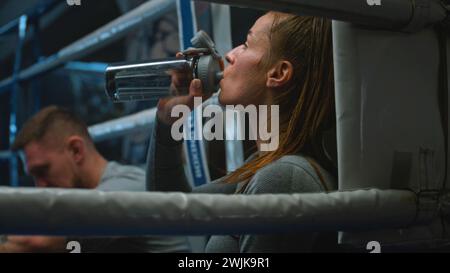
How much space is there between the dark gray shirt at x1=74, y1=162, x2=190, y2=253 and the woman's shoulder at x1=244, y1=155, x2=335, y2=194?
0.22 m

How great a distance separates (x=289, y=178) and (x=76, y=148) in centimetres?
56

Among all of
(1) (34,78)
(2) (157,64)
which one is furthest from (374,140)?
(1) (34,78)

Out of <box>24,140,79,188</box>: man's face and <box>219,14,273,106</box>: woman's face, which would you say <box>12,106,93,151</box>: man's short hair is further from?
<box>219,14,273,106</box>: woman's face

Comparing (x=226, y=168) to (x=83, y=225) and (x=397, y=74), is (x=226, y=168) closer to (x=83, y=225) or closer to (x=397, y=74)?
(x=397, y=74)

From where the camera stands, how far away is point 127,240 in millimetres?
864

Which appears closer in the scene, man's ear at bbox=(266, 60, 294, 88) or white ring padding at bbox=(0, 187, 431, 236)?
white ring padding at bbox=(0, 187, 431, 236)

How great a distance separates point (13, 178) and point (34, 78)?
32 centimetres

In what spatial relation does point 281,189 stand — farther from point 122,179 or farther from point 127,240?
point 122,179

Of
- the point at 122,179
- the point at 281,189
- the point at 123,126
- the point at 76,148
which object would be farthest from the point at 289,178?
the point at 123,126

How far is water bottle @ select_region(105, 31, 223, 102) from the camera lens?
2.51ft

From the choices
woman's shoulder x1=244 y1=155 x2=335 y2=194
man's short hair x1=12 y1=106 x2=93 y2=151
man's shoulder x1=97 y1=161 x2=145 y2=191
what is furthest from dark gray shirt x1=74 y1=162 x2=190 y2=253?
woman's shoulder x1=244 y1=155 x2=335 y2=194

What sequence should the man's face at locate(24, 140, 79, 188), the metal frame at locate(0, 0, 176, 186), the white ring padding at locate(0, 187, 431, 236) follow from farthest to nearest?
the metal frame at locate(0, 0, 176, 186), the man's face at locate(24, 140, 79, 188), the white ring padding at locate(0, 187, 431, 236)

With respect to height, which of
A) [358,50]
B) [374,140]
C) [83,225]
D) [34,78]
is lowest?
[83,225]

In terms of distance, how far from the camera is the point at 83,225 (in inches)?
20.6
